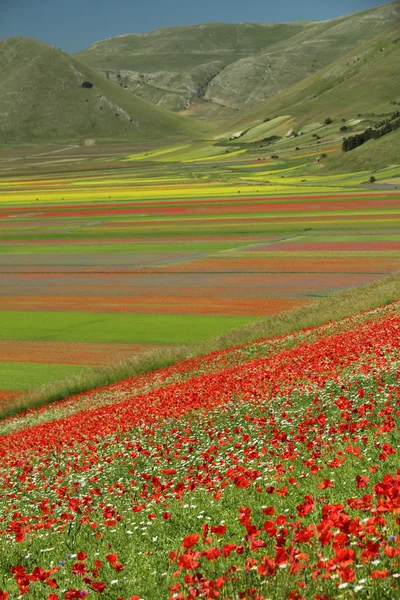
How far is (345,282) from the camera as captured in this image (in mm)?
57062

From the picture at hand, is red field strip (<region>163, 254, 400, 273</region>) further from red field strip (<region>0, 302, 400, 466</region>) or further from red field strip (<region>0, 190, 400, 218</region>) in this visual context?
red field strip (<region>0, 190, 400, 218</region>)

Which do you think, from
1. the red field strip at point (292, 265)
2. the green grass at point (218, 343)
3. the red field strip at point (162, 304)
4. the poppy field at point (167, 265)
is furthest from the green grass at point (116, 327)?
the red field strip at point (292, 265)

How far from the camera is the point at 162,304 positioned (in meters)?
53.4

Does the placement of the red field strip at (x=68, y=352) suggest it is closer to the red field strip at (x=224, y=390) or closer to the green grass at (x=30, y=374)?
the green grass at (x=30, y=374)

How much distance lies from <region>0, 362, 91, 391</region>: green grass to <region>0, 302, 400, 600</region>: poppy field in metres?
9.45

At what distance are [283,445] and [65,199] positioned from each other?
151 meters

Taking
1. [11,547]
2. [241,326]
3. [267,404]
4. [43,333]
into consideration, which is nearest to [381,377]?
[267,404]

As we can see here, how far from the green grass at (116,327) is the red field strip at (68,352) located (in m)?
1.16

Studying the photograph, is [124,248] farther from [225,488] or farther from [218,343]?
[225,488]

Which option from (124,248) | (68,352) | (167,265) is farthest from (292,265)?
(68,352)

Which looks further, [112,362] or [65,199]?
[65,199]

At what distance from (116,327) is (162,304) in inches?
291

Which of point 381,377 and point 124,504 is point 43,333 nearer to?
point 381,377

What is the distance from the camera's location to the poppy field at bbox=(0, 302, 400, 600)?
6418 mm
